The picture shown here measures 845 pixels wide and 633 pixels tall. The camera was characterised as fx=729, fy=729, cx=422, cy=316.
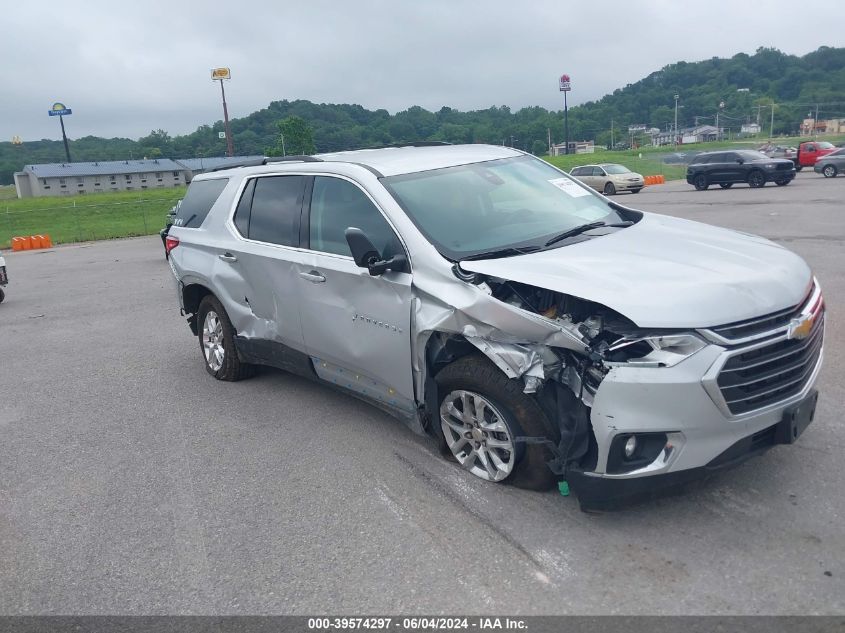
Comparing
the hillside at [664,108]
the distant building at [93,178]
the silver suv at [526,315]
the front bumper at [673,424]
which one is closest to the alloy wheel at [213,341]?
the silver suv at [526,315]

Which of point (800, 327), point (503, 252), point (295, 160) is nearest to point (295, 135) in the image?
point (295, 160)

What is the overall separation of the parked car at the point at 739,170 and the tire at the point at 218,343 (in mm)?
26552

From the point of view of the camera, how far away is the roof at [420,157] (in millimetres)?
5031

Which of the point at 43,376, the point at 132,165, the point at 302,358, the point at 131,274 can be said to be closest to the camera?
the point at 302,358

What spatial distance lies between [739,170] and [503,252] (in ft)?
91.0

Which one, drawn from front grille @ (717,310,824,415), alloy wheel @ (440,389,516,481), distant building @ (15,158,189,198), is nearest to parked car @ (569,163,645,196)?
alloy wheel @ (440,389,516,481)

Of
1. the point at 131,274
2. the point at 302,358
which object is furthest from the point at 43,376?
the point at 131,274

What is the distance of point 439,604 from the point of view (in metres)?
3.17

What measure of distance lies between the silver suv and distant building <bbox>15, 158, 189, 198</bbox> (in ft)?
311

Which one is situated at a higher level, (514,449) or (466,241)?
(466,241)

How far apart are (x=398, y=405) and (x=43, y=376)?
183 inches

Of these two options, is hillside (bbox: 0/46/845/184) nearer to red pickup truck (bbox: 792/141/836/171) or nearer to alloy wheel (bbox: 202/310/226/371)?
red pickup truck (bbox: 792/141/836/171)

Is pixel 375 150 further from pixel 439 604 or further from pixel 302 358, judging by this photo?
pixel 439 604

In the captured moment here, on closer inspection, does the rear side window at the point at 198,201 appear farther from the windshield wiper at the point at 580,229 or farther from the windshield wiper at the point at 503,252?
the windshield wiper at the point at 580,229
